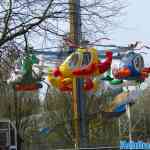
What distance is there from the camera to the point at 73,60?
19266mm

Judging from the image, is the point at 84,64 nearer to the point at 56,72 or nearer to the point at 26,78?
the point at 56,72

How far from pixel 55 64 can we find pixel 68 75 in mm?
879

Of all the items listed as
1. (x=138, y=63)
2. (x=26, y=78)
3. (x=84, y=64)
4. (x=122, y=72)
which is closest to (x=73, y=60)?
(x=84, y=64)

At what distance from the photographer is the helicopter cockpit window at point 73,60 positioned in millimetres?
19188

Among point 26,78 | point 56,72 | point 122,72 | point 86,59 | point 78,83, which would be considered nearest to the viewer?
point 86,59

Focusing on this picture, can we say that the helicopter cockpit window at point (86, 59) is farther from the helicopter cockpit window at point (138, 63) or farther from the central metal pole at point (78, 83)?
the helicopter cockpit window at point (138, 63)

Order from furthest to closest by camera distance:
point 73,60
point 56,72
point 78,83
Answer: point 56,72 < point 78,83 < point 73,60

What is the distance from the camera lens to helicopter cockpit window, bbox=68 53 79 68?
755 inches

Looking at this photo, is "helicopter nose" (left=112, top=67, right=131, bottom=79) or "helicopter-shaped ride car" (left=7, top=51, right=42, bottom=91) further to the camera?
"helicopter nose" (left=112, top=67, right=131, bottom=79)

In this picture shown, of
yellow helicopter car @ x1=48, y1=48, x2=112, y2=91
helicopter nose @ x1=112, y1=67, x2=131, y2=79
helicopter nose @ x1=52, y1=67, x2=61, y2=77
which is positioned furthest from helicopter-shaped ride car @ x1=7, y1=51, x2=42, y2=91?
helicopter nose @ x1=112, y1=67, x2=131, y2=79

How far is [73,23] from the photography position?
49.3ft

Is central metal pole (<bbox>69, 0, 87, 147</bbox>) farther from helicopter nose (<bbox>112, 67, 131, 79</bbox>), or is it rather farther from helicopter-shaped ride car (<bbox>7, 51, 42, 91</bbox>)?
helicopter nose (<bbox>112, 67, 131, 79</bbox>)

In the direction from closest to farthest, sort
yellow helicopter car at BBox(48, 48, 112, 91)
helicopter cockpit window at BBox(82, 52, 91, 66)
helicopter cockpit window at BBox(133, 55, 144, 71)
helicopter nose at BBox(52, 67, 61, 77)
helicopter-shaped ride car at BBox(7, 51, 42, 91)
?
helicopter-shaped ride car at BBox(7, 51, 42, 91) < yellow helicopter car at BBox(48, 48, 112, 91) < helicopter cockpit window at BBox(82, 52, 91, 66) < helicopter nose at BBox(52, 67, 61, 77) < helicopter cockpit window at BBox(133, 55, 144, 71)

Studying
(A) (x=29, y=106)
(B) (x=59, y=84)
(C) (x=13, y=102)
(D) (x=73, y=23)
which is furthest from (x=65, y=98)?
(D) (x=73, y=23)
